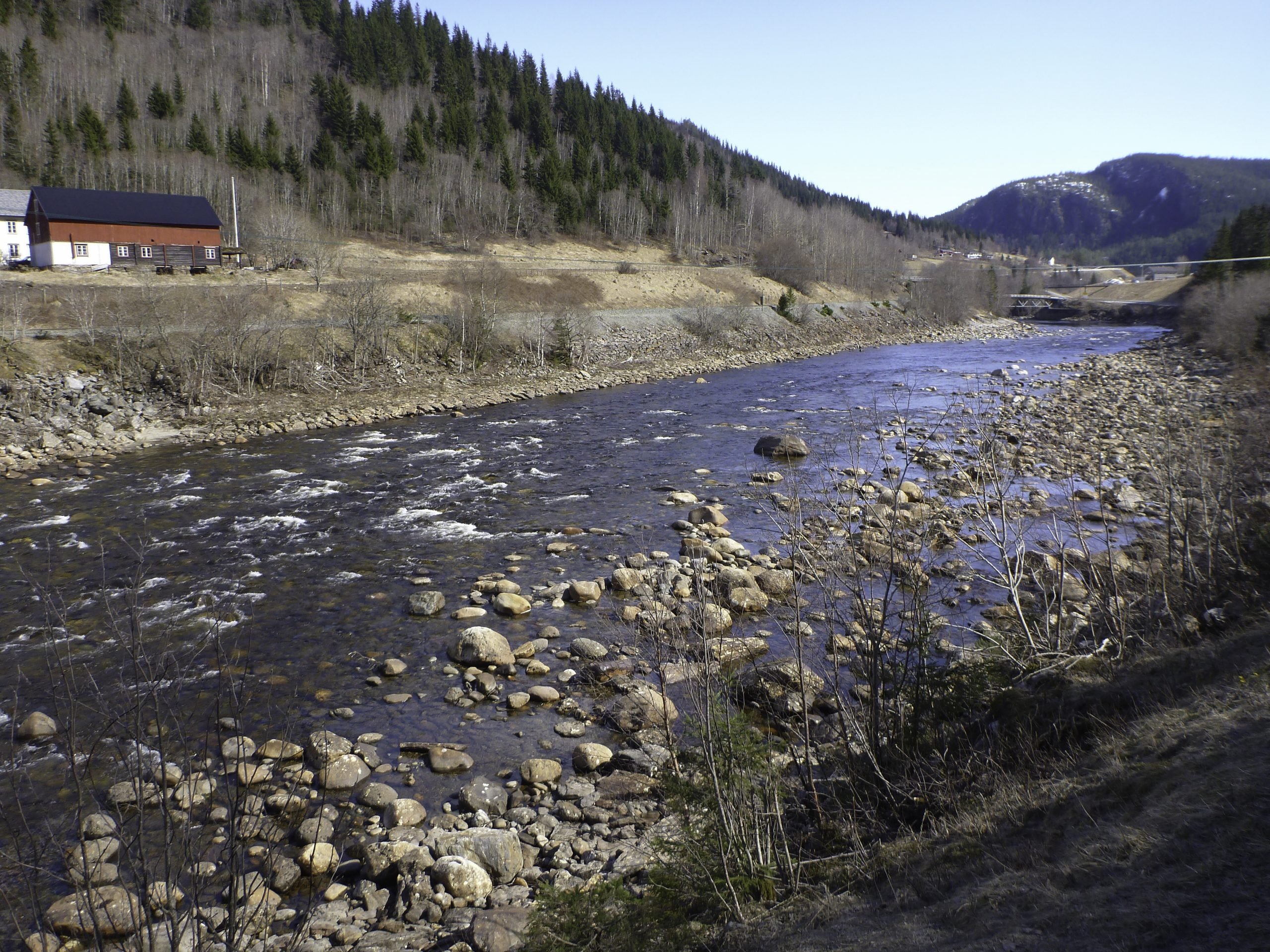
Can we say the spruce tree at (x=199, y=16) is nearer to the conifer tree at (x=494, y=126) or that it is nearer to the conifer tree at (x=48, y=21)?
the conifer tree at (x=48, y=21)

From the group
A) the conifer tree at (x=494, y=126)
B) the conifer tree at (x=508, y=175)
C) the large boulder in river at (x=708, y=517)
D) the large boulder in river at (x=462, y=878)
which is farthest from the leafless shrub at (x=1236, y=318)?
the conifer tree at (x=494, y=126)

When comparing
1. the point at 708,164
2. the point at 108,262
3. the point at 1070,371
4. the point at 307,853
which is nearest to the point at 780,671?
the point at 307,853

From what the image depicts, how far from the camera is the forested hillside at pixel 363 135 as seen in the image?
2484 inches

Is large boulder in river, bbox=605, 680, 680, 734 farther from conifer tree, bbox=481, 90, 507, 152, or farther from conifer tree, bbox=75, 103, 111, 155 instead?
conifer tree, bbox=481, 90, 507, 152

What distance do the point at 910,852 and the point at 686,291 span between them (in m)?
52.6

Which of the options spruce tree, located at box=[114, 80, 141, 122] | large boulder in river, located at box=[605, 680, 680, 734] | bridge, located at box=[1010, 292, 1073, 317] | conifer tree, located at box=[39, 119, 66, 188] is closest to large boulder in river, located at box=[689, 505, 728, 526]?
large boulder in river, located at box=[605, 680, 680, 734]

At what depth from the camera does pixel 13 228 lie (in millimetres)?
45781

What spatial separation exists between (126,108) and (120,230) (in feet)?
112

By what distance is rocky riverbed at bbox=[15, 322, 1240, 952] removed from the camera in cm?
523

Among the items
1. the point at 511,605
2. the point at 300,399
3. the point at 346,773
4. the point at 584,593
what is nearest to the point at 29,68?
the point at 300,399

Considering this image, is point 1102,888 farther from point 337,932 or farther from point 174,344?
point 174,344

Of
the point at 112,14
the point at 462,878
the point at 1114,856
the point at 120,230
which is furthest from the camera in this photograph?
the point at 112,14

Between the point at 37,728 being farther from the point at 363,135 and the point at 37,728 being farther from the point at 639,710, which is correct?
the point at 363,135

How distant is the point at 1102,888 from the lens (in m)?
3.65
